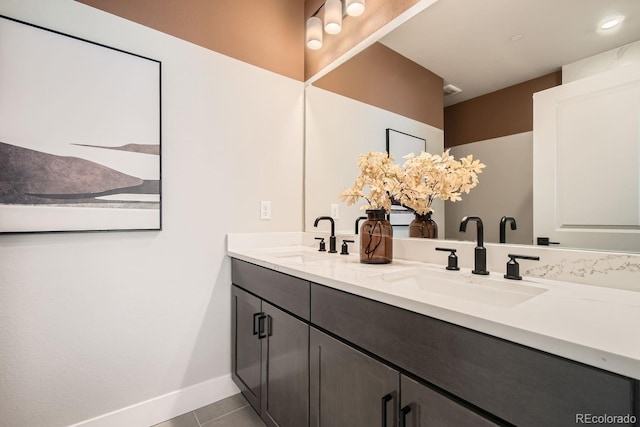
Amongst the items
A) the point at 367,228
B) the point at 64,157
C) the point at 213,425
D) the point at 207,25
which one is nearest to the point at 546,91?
the point at 367,228

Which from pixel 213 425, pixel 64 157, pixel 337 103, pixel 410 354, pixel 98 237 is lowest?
pixel 213 425

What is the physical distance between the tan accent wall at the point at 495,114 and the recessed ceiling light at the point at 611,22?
0.15 m

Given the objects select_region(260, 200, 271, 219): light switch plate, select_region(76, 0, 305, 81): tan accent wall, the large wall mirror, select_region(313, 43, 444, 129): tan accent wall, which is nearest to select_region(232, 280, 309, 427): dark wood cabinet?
select_region(260, 200, 271, 219): light switch plate

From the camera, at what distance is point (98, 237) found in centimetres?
139

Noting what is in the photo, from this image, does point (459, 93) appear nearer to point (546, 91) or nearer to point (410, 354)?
point (546, 91)

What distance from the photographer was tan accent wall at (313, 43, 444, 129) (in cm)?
141

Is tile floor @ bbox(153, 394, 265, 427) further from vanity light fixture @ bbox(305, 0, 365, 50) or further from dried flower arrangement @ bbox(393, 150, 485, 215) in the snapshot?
vanity light fixture @ bbox(305, 0, 365, 50)

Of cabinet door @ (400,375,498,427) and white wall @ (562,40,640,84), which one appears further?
white wall @ (562,40,640,84)

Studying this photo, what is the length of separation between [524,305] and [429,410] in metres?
0.33

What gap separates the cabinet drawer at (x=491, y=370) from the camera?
0.47 metres

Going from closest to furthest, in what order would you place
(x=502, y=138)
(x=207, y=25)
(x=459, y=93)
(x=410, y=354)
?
(x=410, y=354)
(x=502, y=138)
(x=459, y=93)
(x=207, y=25)

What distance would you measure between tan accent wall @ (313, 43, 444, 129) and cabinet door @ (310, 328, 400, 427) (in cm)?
106

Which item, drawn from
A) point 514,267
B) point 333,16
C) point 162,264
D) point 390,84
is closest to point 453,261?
point 514,267

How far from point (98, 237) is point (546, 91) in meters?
1.94
